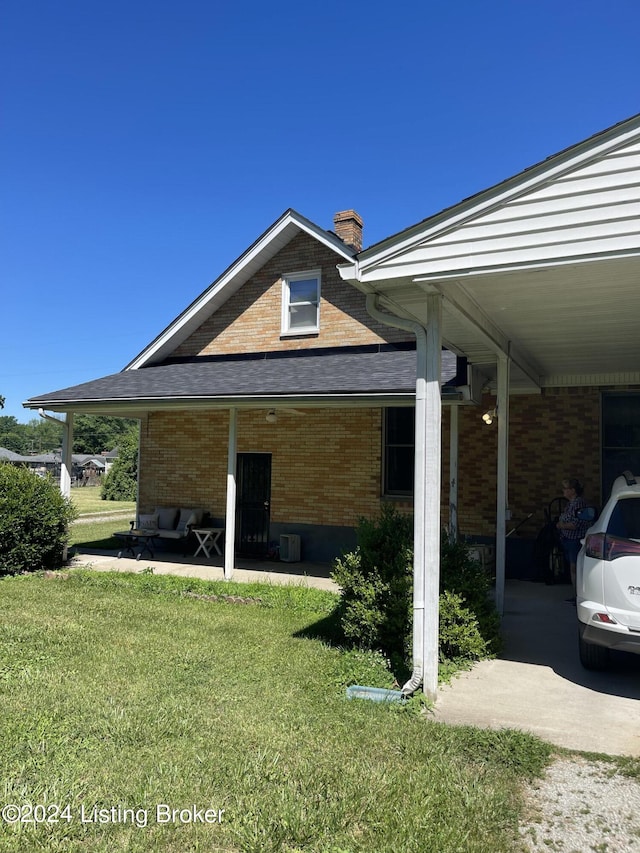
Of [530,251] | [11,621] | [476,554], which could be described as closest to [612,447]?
[476,554]

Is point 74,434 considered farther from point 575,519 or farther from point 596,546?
point 596,546

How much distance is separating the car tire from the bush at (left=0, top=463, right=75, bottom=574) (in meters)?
9.44

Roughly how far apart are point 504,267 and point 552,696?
355 cm

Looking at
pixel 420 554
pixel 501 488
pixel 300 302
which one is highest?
pixel 300 302

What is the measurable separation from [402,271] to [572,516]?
5495 mm

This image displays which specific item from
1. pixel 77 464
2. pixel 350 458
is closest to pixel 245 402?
pixel 350 458

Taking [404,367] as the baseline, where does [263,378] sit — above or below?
below

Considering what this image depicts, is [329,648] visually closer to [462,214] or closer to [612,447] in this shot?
[462,214]

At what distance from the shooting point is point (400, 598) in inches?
242

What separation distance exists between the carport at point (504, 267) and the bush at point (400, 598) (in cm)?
86

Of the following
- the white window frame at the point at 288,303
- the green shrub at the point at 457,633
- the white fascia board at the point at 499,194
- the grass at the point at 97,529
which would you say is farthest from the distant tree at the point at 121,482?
the white fascia board at the point at 499,194

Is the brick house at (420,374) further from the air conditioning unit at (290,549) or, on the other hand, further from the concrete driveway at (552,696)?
the concrete driveway at (552,696)

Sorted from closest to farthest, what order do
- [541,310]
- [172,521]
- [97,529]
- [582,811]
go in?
1. [582,811]
2. [541,310]
3. [172,521]
4. [97,529]

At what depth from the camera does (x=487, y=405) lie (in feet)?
38.6
